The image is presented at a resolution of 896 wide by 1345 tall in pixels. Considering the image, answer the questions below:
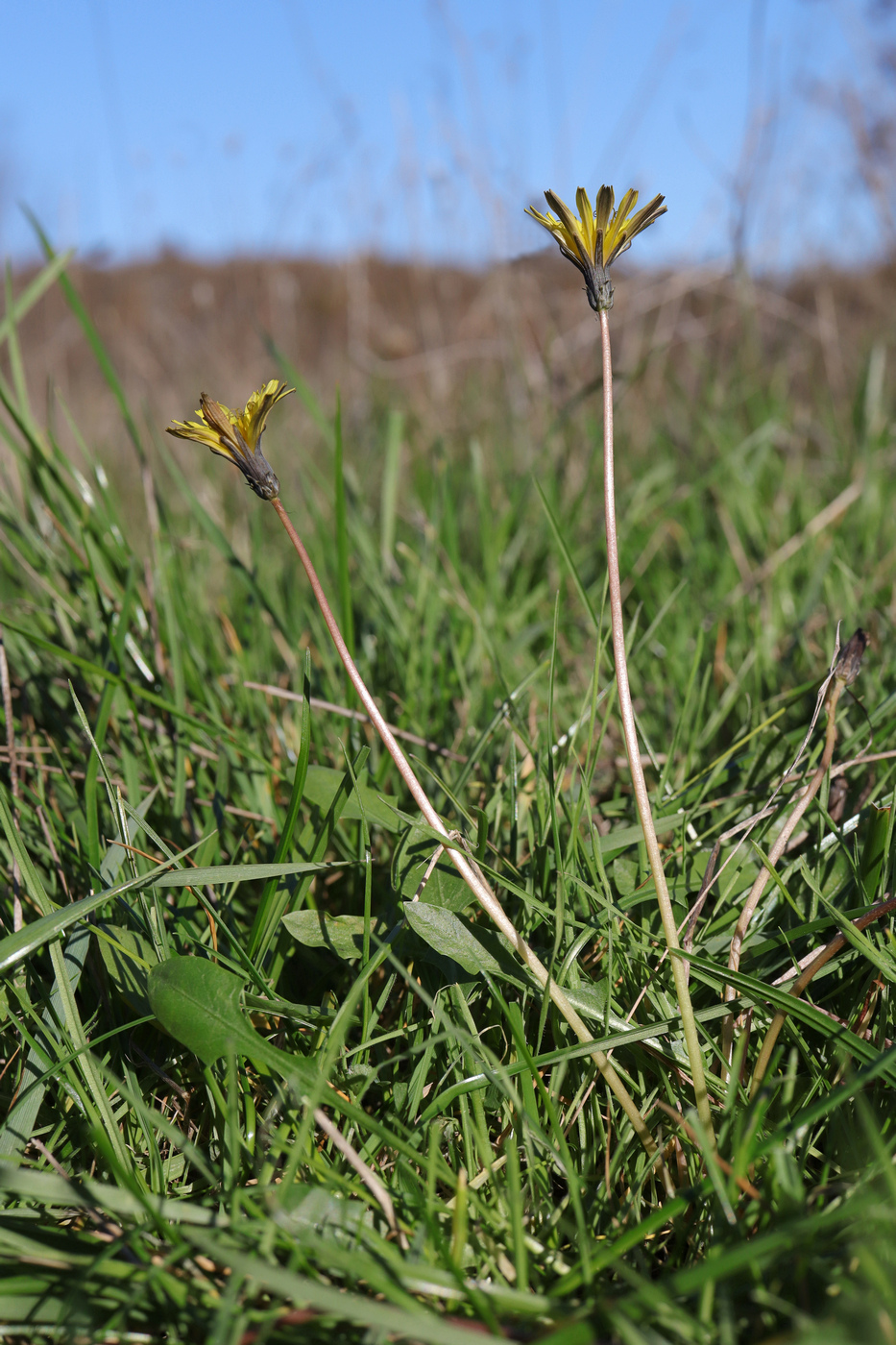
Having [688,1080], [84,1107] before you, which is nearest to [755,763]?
[688,1080]

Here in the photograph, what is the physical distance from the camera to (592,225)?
2.15 feet

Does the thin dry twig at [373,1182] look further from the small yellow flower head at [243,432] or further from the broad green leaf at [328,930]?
the small yellow flower head at [243,432]

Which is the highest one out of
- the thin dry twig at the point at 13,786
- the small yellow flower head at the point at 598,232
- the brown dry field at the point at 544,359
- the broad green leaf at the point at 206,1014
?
the brown dry field at the point at 544,359

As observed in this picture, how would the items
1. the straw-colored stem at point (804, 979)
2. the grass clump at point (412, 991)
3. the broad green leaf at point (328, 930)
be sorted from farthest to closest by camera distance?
the broad green leaf at point (328, 930), the straw-colored stem at point (804, 979), the grass clump at point (412, 991)

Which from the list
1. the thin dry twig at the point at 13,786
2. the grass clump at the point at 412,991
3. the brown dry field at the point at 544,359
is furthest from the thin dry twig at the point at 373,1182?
the brown dry field at the point at 544,359

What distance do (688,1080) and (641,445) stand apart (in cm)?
238

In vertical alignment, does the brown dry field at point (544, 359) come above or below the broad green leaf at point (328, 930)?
above

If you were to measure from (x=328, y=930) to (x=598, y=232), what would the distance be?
65 cm

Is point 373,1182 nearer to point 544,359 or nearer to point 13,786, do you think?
point 13,786

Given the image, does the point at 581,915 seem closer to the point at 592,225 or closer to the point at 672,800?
the point at 672,800

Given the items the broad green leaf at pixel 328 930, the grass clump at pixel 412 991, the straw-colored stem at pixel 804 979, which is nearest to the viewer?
the grass clump at pixel 412 991

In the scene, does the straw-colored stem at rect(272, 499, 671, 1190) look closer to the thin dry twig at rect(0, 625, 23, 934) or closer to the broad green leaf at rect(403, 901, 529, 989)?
the broad green leaf at rect(403, 901, 529, 989)

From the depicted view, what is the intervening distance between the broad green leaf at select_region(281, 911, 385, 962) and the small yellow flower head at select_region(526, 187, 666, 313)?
0.59m

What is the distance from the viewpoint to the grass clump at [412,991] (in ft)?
1.90
